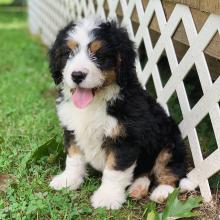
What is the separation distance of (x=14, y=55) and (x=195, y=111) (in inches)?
243

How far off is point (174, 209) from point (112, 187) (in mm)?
523

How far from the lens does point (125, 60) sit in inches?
149

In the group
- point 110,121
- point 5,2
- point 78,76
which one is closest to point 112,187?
point 110,121

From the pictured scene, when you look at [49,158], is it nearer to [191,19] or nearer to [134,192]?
[134,192]

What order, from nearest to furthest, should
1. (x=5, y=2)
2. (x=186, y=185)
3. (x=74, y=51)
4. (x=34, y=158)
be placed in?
(x=74, y=51), (x=186, y=185), (x=34, y=158), (x=5, y=2)

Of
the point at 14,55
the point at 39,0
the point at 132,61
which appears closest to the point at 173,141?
the point at 132,61

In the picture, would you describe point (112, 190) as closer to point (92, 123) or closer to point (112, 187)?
point (112, 187)

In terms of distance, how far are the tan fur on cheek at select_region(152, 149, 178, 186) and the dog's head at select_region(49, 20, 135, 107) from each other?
0.71 m

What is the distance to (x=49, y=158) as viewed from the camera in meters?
4.52

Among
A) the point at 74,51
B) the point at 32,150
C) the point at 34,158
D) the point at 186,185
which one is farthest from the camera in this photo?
the point at 32,150

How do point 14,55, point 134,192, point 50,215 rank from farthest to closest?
point 14,55
point 134,192
point 50,215

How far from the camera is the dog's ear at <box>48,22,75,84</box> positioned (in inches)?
151

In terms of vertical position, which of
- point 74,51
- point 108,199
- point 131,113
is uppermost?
point 74,51

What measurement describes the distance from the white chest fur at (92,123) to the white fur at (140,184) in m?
0.29
